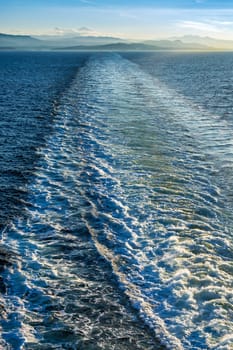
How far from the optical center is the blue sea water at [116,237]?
26.6 ft

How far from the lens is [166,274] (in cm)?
991

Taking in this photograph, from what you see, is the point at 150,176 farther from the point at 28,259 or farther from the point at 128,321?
the point at 128,321

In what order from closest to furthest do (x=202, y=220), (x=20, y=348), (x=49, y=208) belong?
1. (x=20, y=348)
2. (x=202, y=220)
3. (x=49, y=208)

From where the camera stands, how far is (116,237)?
39.0ft

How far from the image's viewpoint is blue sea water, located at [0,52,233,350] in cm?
810

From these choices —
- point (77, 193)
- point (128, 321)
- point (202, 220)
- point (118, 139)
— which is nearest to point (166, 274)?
point (128, 321)

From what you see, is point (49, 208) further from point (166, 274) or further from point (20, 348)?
point (20, 348)

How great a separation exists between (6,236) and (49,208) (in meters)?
2.34

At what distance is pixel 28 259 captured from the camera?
1060 cm

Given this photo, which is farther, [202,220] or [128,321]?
[202,220]

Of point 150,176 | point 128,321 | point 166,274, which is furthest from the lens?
point 150,176

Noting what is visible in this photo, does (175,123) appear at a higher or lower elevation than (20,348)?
higher

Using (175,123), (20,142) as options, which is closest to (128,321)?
(20,142)

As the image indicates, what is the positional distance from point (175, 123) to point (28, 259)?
18.9 meters
